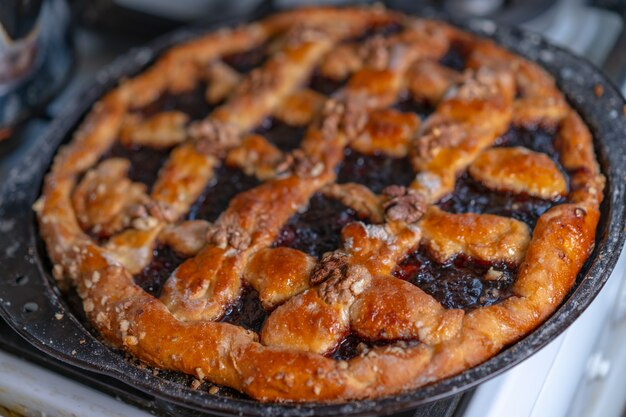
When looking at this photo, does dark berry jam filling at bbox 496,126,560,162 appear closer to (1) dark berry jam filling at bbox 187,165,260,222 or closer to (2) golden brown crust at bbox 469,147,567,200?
(2) golden brown crust at bbox 469,147,567,200

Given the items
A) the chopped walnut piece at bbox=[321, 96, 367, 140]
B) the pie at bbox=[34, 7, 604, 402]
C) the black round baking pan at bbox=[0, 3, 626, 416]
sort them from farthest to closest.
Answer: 1. the chopped walnut piece at bbox=[321, 96, 367, 140]
2. the pie at bbox=[34, 7, 604, 402]
3. the black round baking pan at bbox=[0, 3, 626, 416]

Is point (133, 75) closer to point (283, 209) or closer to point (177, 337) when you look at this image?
point (283, 209)

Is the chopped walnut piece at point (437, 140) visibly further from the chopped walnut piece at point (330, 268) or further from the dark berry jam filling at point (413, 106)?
the chopped walnut piece at point (330, 268)

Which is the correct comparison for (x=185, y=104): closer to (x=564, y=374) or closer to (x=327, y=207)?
(x=327, y=207)

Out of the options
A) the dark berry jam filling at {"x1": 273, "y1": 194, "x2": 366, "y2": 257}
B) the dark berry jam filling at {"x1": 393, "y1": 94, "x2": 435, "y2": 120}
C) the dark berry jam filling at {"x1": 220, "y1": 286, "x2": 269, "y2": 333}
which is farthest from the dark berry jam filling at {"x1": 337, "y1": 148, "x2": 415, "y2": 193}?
the dark berry jam filling at {"x1": 220, "y1": 286, "x2": 269, "y2": 333}

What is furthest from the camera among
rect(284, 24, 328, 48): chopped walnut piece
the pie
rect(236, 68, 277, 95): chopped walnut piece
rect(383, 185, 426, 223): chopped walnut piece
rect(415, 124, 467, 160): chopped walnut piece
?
rect(284, 24, 328, 48): chopped walnut piece

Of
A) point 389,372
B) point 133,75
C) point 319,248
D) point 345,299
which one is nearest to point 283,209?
point 319,248

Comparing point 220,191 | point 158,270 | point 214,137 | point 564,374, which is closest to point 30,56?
point 214,137
